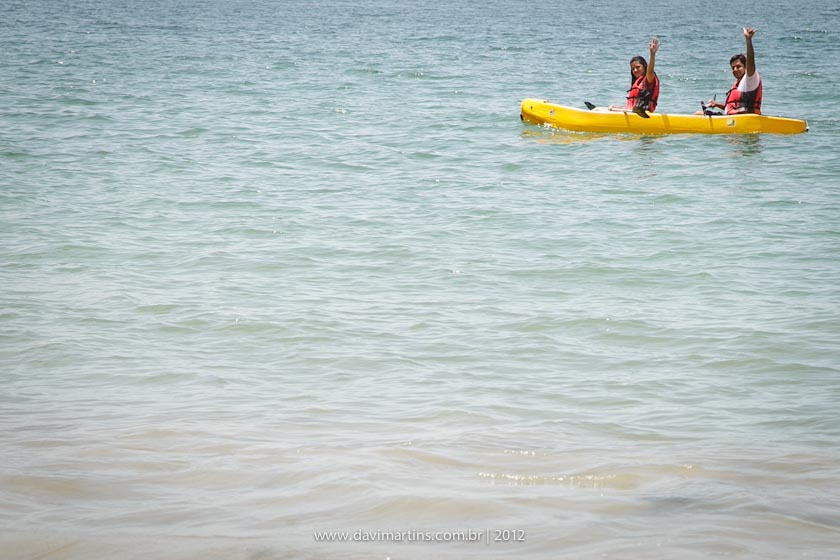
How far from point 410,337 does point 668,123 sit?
10.1 metres

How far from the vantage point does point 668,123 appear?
609 inches

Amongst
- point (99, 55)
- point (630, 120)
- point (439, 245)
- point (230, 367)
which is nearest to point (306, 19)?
point (99, 55)

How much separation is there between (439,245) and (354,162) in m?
4.70

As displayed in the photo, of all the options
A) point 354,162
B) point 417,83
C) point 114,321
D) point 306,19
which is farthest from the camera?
point 306,19

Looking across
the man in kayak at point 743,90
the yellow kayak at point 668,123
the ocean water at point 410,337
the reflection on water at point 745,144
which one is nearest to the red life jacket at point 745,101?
the man in kayak at point 743,90

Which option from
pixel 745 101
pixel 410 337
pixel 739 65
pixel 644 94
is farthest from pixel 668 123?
pixel 410 337

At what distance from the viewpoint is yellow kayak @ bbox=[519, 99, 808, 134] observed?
15297mm

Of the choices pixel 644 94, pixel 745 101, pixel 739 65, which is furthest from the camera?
pixel 644 94

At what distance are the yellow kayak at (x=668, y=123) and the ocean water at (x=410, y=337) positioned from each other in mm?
240

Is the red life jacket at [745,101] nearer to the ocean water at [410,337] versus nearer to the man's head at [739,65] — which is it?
the man's head at [739,65]

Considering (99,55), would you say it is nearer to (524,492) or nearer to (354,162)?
(354,162)

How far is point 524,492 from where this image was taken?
4125 mm

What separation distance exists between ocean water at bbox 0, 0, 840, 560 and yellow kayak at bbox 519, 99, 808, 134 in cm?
24

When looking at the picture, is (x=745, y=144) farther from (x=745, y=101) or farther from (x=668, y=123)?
(x=668, y=123)
